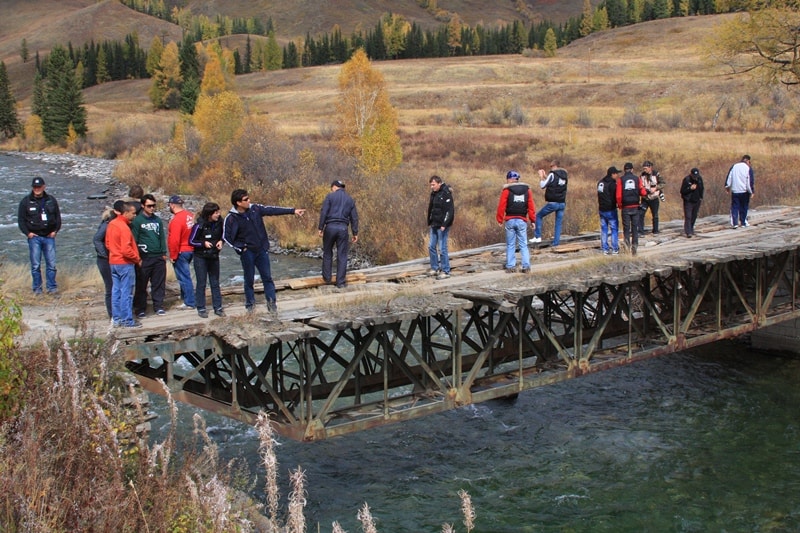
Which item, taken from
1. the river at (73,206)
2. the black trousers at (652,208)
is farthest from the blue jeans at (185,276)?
the black trousers at (652,208)

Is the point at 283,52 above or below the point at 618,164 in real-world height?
above

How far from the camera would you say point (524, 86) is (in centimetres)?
9662

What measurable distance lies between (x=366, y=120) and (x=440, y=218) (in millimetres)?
32804

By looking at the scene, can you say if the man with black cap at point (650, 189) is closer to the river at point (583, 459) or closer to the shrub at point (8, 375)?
the river at point (583, 459)

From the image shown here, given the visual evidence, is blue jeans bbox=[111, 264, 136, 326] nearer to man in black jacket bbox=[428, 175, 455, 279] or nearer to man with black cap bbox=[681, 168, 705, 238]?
man in black jacket bbox=[428, 175, 455, 279]

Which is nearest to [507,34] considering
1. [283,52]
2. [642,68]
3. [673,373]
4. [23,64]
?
[283,52]

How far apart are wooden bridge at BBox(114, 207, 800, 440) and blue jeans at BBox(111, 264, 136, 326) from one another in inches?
18.1

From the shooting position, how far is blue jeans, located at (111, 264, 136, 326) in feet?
37.2

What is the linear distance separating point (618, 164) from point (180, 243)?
120ft

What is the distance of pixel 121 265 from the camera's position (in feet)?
37.3

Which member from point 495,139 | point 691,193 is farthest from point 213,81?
point 691,193

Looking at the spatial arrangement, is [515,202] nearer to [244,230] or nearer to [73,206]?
[244,230]

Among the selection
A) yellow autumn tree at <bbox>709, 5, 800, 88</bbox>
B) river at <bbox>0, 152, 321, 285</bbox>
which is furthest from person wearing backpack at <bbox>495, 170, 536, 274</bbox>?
yellow autumn tree at <bbox>709, 5, 800, 88</bbox>

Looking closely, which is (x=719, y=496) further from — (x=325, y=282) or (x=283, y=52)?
(x=283, y=52)
